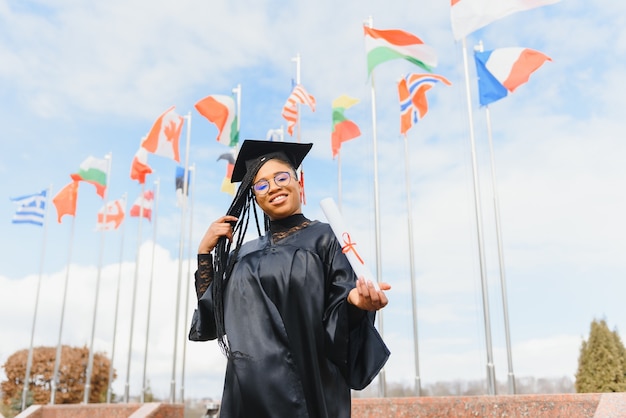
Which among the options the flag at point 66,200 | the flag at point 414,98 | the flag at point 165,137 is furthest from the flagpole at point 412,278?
the flag at point 66,200

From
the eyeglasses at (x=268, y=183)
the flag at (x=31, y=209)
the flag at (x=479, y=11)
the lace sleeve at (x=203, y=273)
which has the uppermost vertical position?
the flag at (x=479, y=11)

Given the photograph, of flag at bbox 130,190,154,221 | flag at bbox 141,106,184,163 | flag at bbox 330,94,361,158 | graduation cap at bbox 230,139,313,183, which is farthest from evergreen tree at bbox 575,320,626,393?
flag at bbox 130,190,154,221

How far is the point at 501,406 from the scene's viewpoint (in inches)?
281

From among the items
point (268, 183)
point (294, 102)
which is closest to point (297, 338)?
point (268, 183)

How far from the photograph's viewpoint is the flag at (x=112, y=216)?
23422 mm

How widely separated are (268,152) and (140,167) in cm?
1744

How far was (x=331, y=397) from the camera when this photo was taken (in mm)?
2760

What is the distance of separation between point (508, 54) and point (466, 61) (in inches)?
40.0

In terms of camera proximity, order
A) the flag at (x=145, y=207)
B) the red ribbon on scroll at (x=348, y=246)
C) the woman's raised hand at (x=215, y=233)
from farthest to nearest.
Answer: the flag at (x=145, y=207), the woman's raised hand at (x=215, y=233), the red ribbon on scroll at (x=348, y=246)

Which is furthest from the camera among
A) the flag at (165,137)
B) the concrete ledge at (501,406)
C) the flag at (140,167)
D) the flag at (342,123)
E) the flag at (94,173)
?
the flag at (94,173)

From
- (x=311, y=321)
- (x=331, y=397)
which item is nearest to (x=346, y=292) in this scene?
(x=311, y=321)

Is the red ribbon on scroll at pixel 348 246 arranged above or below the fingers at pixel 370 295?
above

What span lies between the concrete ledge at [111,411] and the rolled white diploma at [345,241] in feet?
34.3

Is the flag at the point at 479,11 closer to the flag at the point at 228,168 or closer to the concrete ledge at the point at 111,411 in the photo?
the flag at the point at 228,168
